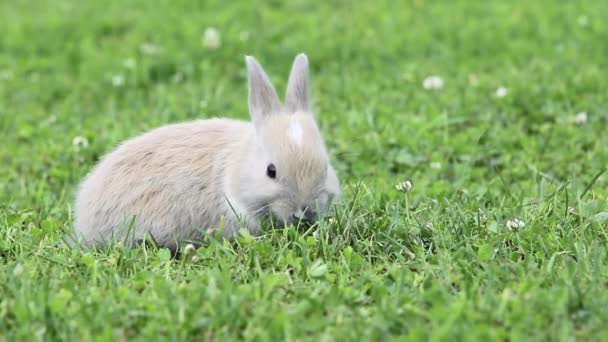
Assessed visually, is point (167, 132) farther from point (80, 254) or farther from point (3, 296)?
point (3, 296)

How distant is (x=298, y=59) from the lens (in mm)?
4652

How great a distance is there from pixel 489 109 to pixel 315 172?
2.63 meters

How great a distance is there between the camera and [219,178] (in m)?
4.61

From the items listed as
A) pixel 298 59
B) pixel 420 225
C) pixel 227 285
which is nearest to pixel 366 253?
pixel 420 225

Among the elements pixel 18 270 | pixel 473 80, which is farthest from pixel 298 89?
pixel 473 80

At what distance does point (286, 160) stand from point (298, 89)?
0.57 metres

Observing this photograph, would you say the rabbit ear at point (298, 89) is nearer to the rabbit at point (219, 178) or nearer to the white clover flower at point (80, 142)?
the rabbit at point (219, 178)

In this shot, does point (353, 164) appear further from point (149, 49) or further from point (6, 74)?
point (6, 74)

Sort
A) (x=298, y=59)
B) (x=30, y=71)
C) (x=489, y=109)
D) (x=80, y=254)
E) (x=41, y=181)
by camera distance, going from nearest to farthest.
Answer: (x=80, y=254) → (x=298, y=59) → (x=41, y=181) → (x=489, y=109) → (x=30, y=71)

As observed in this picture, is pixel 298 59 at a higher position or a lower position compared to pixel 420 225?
higher

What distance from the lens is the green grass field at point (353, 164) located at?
328 centimetres

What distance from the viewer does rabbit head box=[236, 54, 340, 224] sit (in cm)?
414

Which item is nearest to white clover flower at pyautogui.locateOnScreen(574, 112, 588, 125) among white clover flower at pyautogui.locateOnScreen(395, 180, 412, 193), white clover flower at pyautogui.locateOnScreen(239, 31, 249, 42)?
white clover flower at pyautogui.locateOnScreen(395, 180, 412, 193)

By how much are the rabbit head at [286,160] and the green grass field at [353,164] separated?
0.48ft
